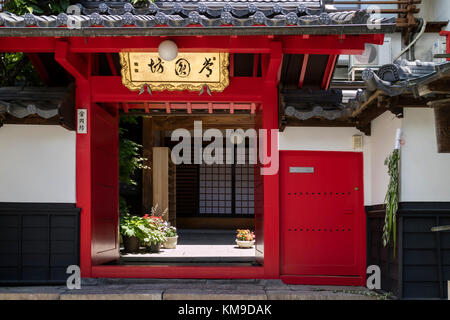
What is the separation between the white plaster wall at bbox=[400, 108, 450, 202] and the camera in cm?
681

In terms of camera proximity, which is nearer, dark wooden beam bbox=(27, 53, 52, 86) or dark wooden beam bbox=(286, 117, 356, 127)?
dark wooden beam bbox=(27, 53, 52, 86)

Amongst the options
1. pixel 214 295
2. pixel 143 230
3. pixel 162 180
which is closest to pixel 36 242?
pixel 214 295

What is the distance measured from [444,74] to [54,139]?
19.2ft

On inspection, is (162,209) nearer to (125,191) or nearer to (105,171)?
(125,191)

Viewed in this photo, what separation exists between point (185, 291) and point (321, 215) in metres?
2.54

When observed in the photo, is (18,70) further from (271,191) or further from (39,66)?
(271,191)

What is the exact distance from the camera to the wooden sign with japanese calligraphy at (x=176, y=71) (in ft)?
26.3

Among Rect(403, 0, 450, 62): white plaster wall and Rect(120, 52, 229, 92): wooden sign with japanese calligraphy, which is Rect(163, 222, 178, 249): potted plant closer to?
Rect(120, 52, 229, 92): wooden sign with japanese calligraphy

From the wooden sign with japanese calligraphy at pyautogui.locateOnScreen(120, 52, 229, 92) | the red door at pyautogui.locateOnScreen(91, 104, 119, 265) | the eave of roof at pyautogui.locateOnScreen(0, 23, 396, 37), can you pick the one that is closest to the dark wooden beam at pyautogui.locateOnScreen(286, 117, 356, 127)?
the wooden sign with japanese calligraphy at pyautogui.locateOnScreen(120, 52, 229, 92)

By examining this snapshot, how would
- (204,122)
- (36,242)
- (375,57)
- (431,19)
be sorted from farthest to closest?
(204,122) < (375,57) < (431,19) < (36,242)

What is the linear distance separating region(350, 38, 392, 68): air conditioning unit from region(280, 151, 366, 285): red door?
680 centimetres

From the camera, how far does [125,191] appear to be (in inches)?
622

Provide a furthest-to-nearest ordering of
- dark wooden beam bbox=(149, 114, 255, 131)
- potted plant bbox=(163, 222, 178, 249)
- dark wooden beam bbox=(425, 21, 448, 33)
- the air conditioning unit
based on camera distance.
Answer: dark wooden beam bbox=(149, 114, 255, 131)
the air conditioning unit
dark wooden beam bbox=(425, 21, 448, 33)
potted plant bbox=(163, 222, 178, 249)

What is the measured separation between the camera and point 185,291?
7.46 metres
